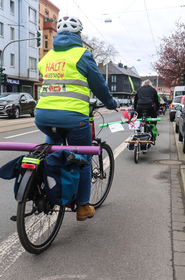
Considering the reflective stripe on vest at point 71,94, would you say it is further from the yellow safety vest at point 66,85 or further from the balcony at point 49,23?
the balcony at point 49,23

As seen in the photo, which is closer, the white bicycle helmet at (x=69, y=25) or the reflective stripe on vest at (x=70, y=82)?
the reflective stripe on vest at (x=70, y=82)

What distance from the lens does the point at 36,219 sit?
2975 millimetres

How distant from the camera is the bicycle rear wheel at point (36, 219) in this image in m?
2.62

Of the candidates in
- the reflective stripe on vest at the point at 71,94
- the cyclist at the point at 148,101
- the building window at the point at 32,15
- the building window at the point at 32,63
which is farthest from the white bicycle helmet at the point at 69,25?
the building window at the point at 32,15

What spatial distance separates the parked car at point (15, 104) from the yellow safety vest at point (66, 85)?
18103mm

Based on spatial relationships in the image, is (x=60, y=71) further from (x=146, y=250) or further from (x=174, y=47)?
(x=174, y=47)

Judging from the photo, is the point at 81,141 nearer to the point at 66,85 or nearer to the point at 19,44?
the point at 66,85

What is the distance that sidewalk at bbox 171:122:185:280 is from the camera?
279cm

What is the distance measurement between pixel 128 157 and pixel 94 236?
4.86m

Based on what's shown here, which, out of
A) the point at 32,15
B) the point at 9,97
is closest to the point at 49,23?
the point at 32,15

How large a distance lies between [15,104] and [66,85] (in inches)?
740

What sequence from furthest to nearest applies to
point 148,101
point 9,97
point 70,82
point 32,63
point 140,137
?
point 32,63
point 9,97
point 148,101
point 140,137
point 70,82

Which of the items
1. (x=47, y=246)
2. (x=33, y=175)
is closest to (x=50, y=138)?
(x=33, y=175)

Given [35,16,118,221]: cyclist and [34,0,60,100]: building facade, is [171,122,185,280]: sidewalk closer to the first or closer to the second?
[35,16,118,221]: cyclist
